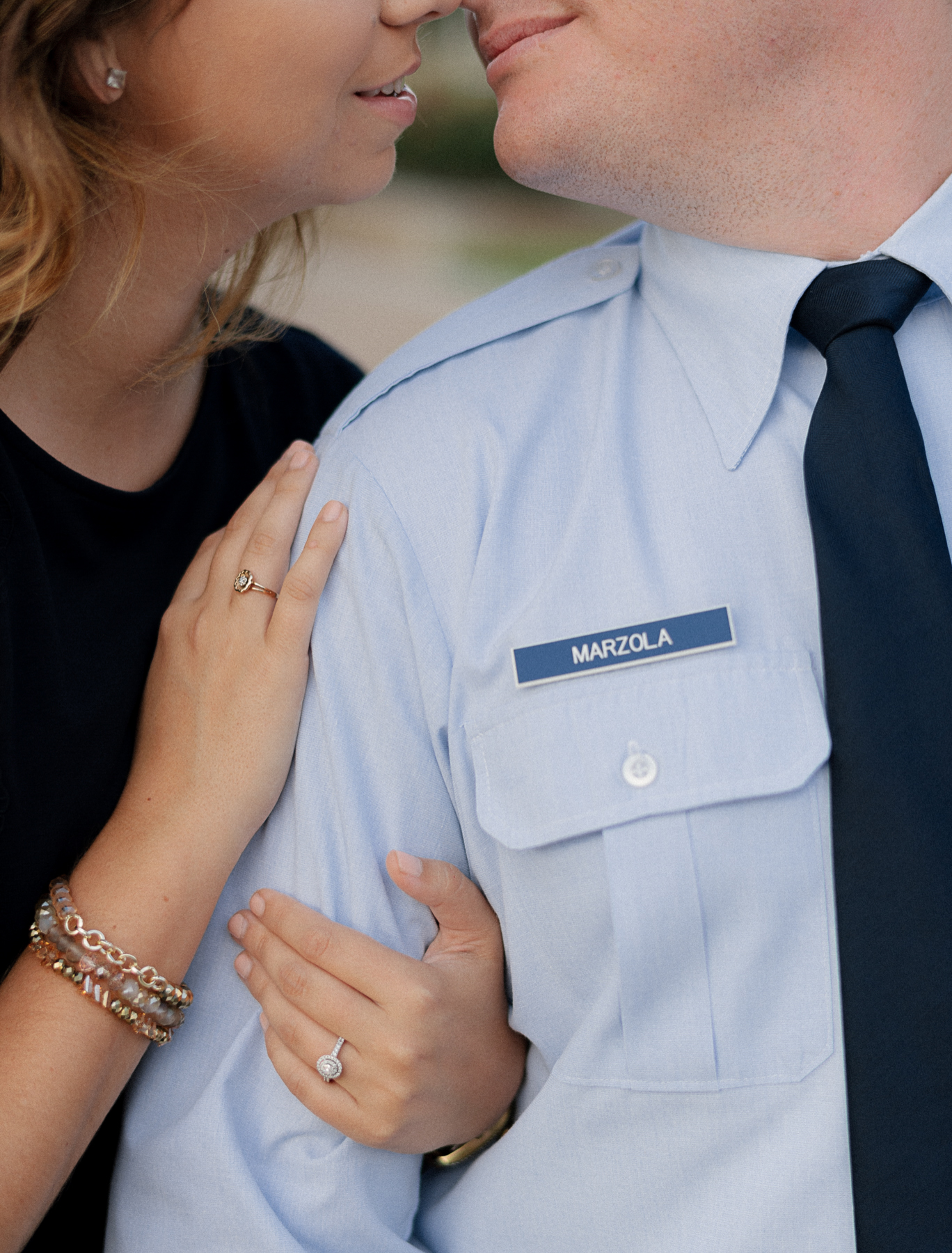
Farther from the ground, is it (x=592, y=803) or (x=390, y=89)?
(x=390, y=89)

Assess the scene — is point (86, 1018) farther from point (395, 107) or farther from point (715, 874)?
point (395, 107)

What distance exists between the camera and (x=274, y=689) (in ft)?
3.67

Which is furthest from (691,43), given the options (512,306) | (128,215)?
(128,215)

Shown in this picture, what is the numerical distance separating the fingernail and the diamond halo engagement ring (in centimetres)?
15

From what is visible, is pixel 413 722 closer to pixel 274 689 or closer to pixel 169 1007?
pixel 274 689

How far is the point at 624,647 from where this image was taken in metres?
1.04

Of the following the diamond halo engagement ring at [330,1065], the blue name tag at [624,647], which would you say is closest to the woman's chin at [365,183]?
the blue name tag at [624,647]

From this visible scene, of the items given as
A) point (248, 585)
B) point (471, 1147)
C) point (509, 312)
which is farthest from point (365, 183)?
point (471, 1147)

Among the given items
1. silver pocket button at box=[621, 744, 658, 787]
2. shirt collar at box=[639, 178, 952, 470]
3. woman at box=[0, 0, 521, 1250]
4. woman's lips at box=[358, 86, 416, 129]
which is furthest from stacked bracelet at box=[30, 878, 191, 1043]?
woman's lips at box=[358, 86, 416, 129]

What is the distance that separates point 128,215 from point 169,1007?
0.76m

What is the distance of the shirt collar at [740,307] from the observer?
1.11 m

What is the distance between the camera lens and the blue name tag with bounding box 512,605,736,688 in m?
1.03

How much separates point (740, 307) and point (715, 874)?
0.53 m

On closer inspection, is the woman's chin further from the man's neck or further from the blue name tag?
the blue name tag
